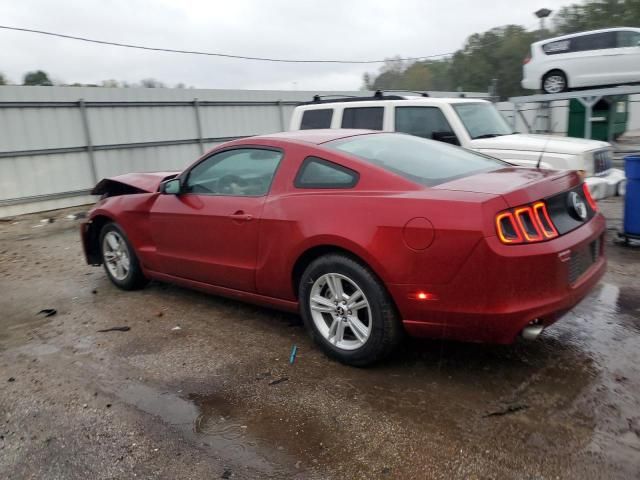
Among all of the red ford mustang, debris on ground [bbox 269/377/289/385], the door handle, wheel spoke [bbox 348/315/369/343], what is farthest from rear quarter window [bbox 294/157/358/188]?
debris on ground [bbox 269/377/289/385]

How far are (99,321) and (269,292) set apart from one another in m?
1.78

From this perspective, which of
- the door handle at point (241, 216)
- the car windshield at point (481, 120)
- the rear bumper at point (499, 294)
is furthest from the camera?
the car windshield at point (481, 120)

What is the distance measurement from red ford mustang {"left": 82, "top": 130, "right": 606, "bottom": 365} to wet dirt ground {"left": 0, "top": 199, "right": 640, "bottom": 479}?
36 cm

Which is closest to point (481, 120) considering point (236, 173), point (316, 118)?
point (316, 118)

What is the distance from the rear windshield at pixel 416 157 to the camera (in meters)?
3.52

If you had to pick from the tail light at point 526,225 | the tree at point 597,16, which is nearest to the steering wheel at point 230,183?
the tail light at point 526,225

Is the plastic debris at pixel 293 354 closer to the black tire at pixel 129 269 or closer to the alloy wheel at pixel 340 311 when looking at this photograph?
the alloy wheel at pixel 340 311

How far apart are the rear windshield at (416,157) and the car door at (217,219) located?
638mm

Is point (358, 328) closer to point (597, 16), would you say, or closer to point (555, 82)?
point (555, 82)

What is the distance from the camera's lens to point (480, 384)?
3.23 meters

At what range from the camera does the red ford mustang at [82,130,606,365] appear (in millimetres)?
2908

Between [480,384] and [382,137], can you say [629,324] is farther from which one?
[382,137]

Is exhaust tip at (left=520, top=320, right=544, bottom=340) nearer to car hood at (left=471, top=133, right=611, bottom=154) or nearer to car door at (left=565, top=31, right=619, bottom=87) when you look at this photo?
car hood at (left=471, top=133, right=611, bottom=154)

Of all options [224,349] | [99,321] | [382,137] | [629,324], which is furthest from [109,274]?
[629,324]
